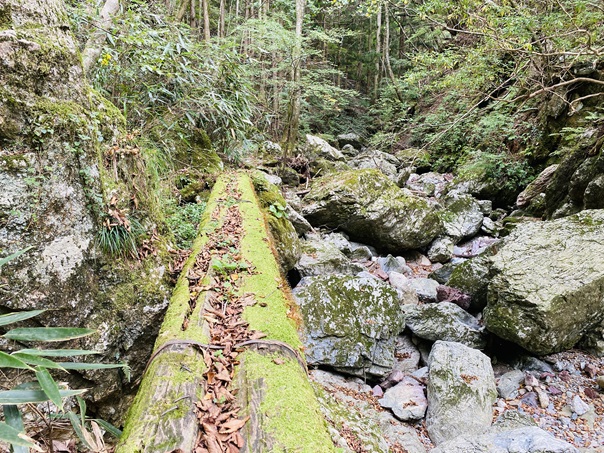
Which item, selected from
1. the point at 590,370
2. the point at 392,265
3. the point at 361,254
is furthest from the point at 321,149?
the point at 590,370

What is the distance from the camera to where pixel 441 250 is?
7570mm

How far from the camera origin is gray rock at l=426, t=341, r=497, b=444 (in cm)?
359

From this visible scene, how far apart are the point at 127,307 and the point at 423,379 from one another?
3.65m

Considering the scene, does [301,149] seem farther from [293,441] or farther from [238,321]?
[293,441]

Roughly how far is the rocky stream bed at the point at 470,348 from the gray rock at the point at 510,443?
0.01 metres

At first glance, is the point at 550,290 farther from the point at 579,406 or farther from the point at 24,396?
the point at 24,396

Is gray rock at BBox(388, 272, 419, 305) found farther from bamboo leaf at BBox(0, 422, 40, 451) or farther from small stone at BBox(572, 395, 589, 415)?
bamboo leaf at BBox(0, 422, 40, 451)

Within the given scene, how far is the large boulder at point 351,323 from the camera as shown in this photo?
4.24 m

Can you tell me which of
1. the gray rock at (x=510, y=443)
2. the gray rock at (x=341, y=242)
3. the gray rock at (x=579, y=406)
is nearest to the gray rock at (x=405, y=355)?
the gray rock at (x=510, y=443)

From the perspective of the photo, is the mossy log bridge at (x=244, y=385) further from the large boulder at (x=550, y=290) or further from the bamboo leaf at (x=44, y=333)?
the large boulder at (x=550, y=290)

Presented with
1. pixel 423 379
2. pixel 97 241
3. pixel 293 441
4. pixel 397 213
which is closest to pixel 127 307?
pixel 97 241

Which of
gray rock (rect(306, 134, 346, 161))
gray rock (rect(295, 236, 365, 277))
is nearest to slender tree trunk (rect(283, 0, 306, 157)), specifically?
gray rock (rect(306, 134, 346, 161))

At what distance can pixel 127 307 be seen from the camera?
2.92 m

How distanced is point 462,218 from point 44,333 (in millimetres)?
8744
